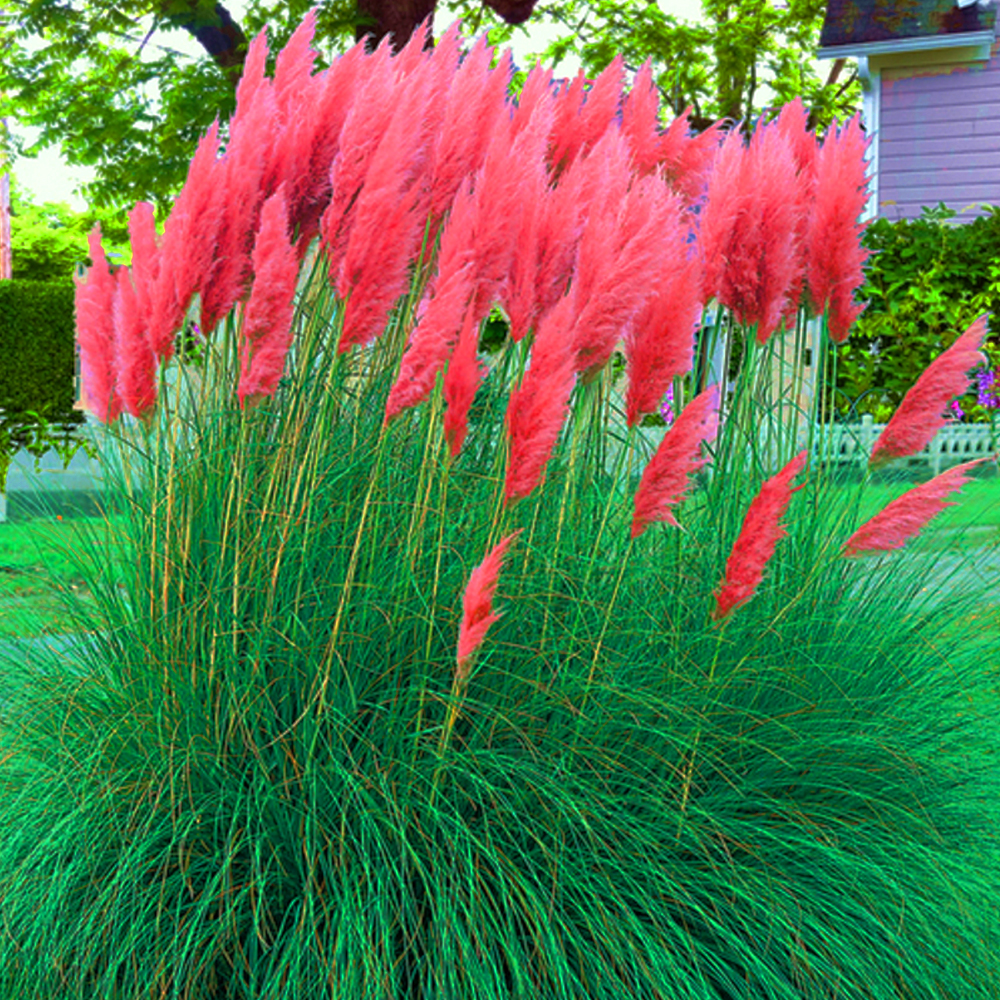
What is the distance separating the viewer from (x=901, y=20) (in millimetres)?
15781

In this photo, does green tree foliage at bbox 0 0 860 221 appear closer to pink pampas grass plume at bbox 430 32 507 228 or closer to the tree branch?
the tree branch

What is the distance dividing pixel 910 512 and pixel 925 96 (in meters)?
15.5

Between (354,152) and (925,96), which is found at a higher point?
(925,96)

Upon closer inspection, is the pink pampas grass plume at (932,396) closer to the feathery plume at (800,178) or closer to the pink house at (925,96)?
the feathery plume at (800,178)

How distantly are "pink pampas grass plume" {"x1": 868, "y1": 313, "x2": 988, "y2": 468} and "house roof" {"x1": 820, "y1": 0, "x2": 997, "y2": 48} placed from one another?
1469cm

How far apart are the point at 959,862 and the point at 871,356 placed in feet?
37.7

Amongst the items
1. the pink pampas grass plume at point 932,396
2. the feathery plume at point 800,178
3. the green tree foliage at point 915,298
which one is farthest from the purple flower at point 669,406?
the green tree foliage at point 915,298

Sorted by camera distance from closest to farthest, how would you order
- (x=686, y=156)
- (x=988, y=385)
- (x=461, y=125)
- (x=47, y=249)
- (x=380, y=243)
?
(x=380, y=243), (x=461, y=125), (x=686, y=156), (x=988, y=385), (x=47, y=249)

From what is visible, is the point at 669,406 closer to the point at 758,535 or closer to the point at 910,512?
the point at 910,512

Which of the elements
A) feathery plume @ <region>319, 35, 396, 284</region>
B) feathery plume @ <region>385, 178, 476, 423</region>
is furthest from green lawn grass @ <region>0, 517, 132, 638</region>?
feathery plume @ <region>385, 178, 476, 423</region>

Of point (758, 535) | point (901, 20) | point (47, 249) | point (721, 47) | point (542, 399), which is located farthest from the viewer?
point (47, 249)

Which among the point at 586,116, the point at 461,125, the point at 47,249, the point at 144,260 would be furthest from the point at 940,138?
the point at 47,249

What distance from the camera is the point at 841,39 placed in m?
15.9

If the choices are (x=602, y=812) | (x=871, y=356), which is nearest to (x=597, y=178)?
(x=602, y=812)
